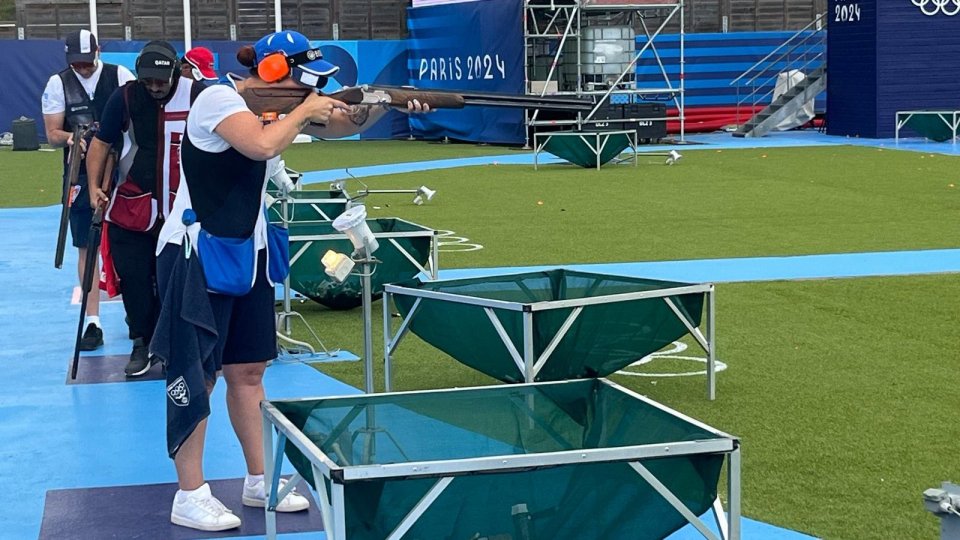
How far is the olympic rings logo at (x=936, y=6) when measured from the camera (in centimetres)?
2947

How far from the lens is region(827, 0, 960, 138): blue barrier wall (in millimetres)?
29391

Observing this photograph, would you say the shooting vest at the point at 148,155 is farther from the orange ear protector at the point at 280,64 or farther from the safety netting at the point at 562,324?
the safety netting at the point at 562,324

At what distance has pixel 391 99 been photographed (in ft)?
21.7

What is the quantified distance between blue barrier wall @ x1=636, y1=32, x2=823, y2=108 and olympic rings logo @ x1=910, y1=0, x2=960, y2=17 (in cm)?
543

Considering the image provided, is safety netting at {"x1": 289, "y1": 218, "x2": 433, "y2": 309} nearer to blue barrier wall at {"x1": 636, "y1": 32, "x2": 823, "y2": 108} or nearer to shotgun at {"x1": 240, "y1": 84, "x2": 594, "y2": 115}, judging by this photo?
shotgun at {"x1": 240, "y1": 84, "x2": 594, "y2": 115}

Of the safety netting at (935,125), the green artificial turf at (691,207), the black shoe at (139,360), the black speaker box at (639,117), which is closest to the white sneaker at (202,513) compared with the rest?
the black shoe at (139,360)

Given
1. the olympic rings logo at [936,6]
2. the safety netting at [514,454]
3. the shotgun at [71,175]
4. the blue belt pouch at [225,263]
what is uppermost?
the olympic rings logo at [936,6]

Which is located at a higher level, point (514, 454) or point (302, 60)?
point (302, 60)

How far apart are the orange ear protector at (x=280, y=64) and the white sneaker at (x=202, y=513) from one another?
160cm

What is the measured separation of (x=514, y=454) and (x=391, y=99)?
Result: 8.30 ft

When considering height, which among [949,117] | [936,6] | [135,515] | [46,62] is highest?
[936,6]

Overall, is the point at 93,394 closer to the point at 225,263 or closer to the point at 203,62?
the point at 203,62

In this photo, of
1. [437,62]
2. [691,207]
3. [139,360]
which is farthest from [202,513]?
[437,62]

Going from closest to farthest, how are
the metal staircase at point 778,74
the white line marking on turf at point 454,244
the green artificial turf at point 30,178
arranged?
the white line marking on turf at point 454,244
the green artificial turf at point 30,178
the metal staircase at point 778,74
